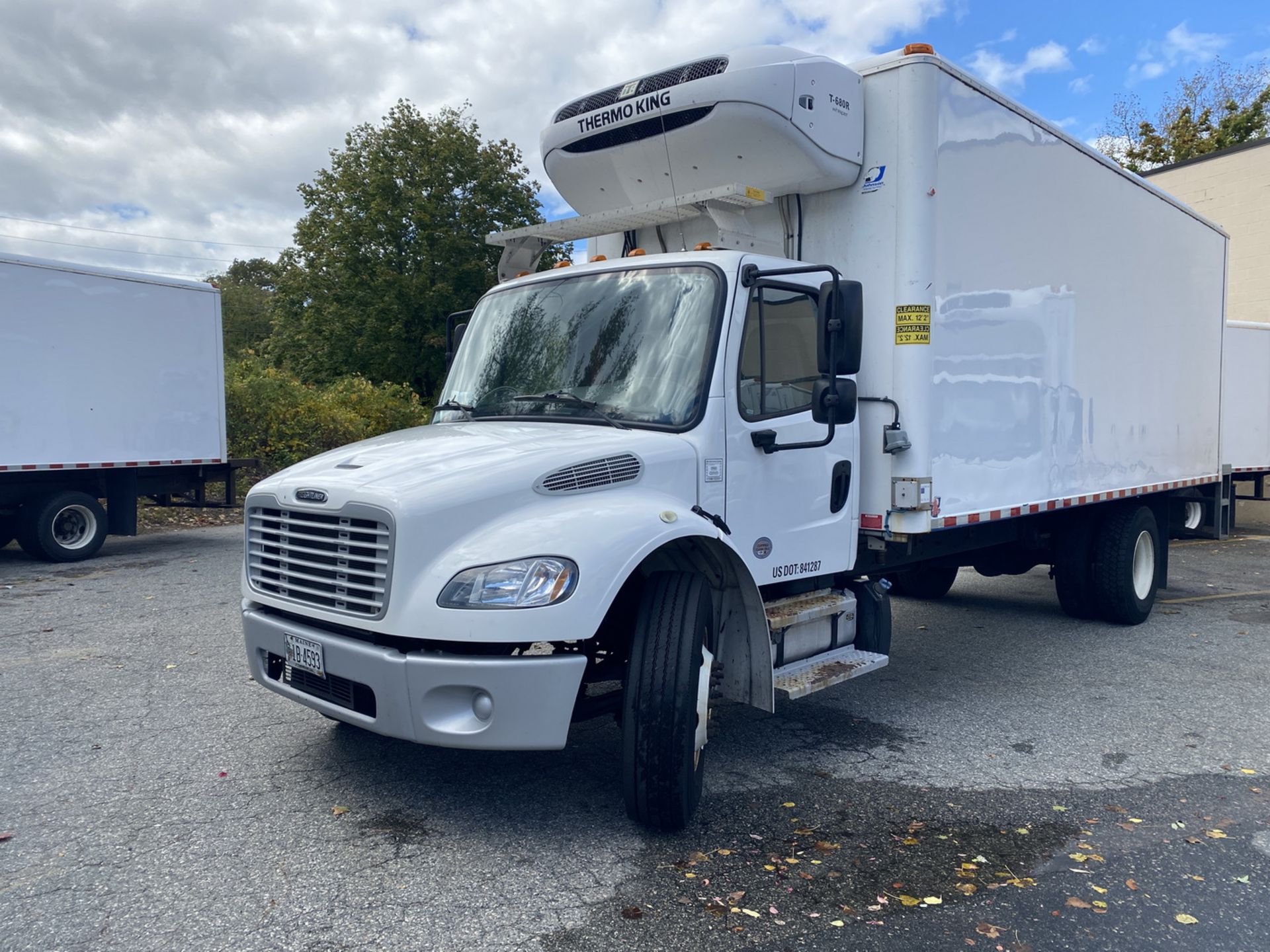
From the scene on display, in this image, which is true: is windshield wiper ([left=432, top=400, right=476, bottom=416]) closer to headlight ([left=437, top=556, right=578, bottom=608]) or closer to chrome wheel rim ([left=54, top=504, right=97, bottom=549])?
headlight ([left=437, top=556, right=578, bottom=608])

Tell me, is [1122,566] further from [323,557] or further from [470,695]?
[323,557]

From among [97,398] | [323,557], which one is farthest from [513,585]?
[97,398]

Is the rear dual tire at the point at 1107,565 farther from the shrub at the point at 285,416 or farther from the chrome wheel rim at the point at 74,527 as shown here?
the shrub at the point at 285,416

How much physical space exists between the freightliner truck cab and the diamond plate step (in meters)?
0.02

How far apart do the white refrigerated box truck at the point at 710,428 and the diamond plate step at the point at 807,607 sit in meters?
0.02

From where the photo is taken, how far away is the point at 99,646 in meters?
7.46

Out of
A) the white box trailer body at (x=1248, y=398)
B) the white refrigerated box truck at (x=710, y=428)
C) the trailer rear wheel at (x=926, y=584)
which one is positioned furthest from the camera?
the white box trailer body at (x=1248, y=398)

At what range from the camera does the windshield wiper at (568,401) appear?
457 centimetres

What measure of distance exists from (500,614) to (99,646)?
5294 millimetres

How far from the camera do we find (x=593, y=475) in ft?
13.5

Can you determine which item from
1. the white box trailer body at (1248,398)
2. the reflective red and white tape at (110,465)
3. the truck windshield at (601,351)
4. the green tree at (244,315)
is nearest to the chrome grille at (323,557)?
the truck windshield at (601,351)

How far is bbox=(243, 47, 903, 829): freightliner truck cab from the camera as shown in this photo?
3758 millimetres

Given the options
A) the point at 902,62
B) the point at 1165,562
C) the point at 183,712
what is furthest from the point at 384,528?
the point at 1165,562

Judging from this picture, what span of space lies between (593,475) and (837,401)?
1343 mm
